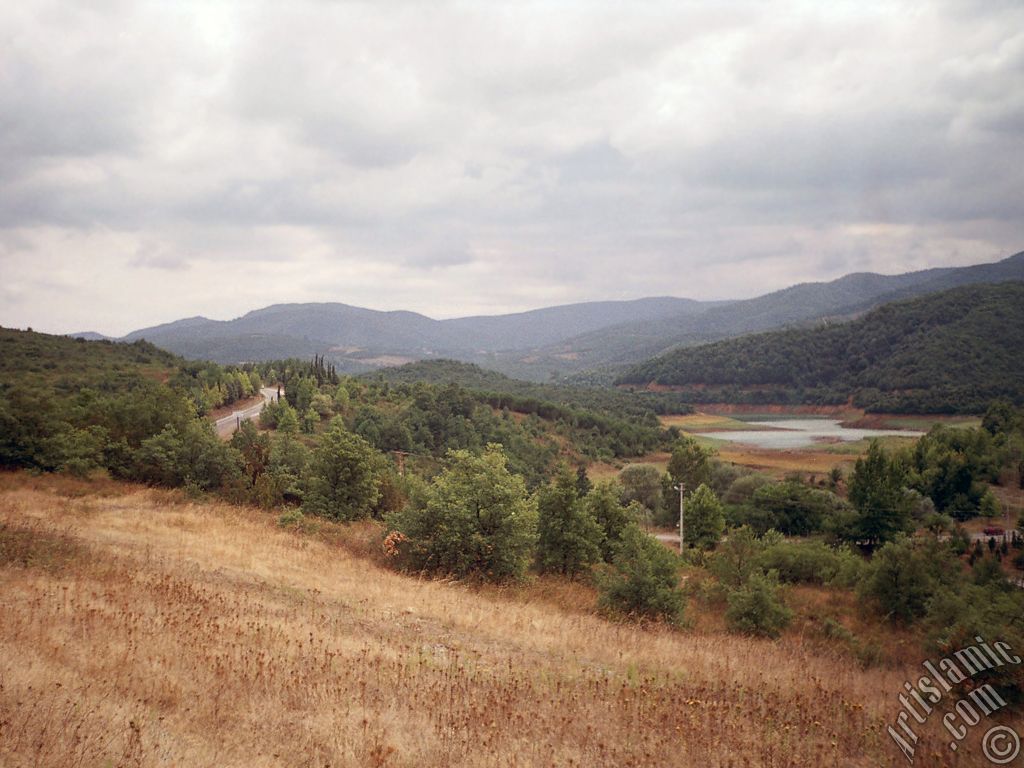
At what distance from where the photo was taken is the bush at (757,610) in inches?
790

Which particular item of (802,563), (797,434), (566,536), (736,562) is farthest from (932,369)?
(566,536)

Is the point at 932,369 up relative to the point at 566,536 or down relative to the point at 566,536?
down

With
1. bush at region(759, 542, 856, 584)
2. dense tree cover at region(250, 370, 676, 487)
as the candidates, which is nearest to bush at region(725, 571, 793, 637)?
→ bush at region(759, 542, 856, 584)

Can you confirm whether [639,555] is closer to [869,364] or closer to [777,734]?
[777,734]

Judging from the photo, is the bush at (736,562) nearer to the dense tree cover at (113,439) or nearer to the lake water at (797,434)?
the dense tree cover at (113,439)

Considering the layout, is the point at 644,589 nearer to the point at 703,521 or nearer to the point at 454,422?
the point at 703,521

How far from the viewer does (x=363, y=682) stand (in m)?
7.00

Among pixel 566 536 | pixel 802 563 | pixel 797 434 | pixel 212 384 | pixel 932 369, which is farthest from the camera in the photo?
pixel 932 369

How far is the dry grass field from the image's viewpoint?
561 cm

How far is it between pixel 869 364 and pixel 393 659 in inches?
8614

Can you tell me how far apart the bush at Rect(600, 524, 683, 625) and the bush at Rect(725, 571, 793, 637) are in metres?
5.06

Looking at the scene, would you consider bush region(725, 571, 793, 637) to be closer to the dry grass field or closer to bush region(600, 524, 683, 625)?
bush region(600, 524, 683, 625)

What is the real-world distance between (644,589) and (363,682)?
10265mm

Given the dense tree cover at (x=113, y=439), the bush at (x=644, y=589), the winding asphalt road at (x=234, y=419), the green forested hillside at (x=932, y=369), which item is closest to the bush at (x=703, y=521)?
the bush at (x=644, y=589)
